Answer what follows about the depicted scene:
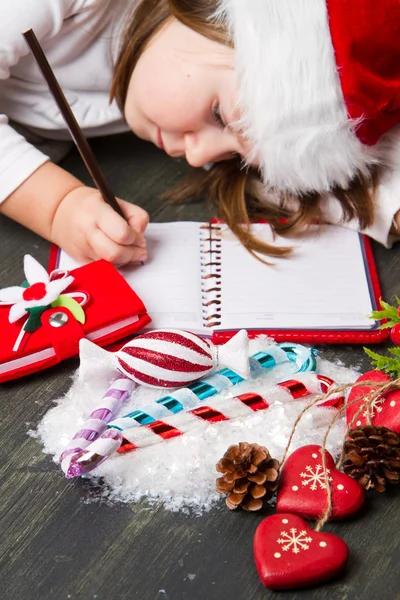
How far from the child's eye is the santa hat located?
0.18 feet

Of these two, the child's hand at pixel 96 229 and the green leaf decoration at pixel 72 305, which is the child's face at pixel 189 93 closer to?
the child's hand at pixel 96 229

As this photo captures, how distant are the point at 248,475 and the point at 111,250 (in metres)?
0.37

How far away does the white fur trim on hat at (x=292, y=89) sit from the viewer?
83cm

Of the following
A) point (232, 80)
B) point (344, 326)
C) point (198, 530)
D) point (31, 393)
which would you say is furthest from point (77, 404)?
point (232, 80)

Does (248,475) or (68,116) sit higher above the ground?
(68,116)

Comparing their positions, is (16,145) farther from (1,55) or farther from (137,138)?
(137,138)

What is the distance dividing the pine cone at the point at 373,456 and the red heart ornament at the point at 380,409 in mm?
25

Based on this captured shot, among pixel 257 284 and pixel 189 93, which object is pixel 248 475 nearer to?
pixel 257 284

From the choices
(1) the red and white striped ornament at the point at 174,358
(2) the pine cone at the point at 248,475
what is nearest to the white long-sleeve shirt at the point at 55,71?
(1) the red and white striped ornament at the point at 174,358

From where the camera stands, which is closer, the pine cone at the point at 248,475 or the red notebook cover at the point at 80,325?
the pine cone at the point at 248,475

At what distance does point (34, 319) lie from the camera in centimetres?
84

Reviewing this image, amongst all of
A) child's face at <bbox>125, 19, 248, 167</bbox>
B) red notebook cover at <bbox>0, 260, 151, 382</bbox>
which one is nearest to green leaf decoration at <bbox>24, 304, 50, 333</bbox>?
red notebook cover at <bbox>0, 260, 151, 382</bbox>

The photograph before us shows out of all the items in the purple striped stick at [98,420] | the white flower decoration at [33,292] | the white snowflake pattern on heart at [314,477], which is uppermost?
the white flower decoration at [33,292]

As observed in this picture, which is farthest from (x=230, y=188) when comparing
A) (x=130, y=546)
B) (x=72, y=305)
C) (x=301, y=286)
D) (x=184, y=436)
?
(x=130, y=546)
